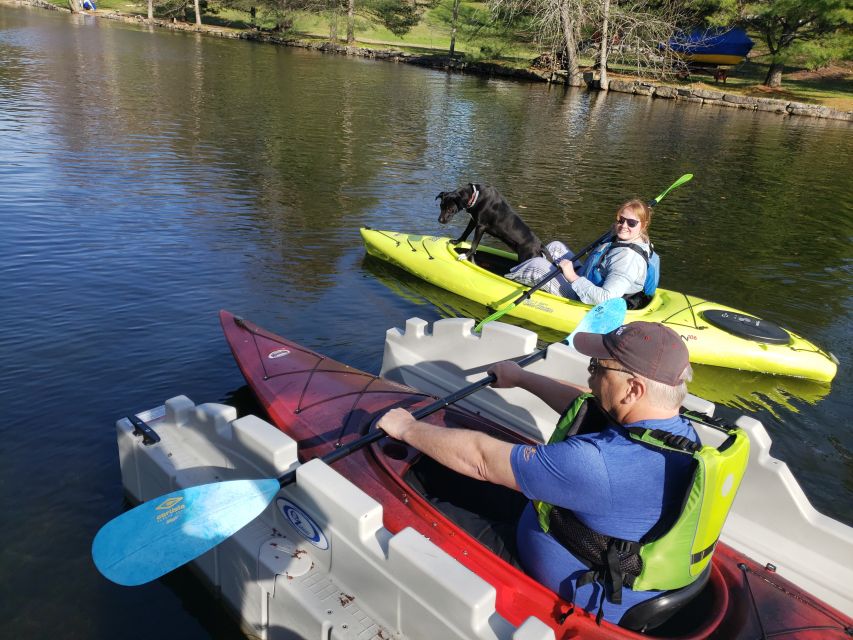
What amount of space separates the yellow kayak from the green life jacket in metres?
4.90

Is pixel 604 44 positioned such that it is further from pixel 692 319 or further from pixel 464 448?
pixel 464 448

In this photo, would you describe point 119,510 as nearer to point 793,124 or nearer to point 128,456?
point 128,456

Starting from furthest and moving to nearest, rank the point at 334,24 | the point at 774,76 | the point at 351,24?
the point at 334,24 < the point at 351,24 < the point at 774,76

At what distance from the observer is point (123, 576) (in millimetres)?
3074

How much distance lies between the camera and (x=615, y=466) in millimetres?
2545

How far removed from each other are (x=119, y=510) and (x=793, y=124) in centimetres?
3023

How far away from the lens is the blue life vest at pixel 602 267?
24.3 feet

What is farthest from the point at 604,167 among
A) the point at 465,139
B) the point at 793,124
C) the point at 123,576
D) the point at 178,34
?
the point at 178,34

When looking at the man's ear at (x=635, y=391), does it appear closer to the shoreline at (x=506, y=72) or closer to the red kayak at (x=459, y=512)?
the red kayak at (x=459, y=512)

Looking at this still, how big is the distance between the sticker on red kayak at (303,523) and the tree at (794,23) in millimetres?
34494

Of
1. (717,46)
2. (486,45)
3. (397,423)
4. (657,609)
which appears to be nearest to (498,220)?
(397,423)

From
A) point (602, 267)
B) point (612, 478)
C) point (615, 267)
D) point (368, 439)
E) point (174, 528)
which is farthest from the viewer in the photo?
point (602, 267)

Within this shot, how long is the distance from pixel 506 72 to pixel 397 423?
38816 millimetres

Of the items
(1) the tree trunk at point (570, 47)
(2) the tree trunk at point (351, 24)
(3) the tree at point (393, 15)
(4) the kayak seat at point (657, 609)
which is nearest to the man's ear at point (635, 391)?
(4) the kayak seat at point (657, 609)
